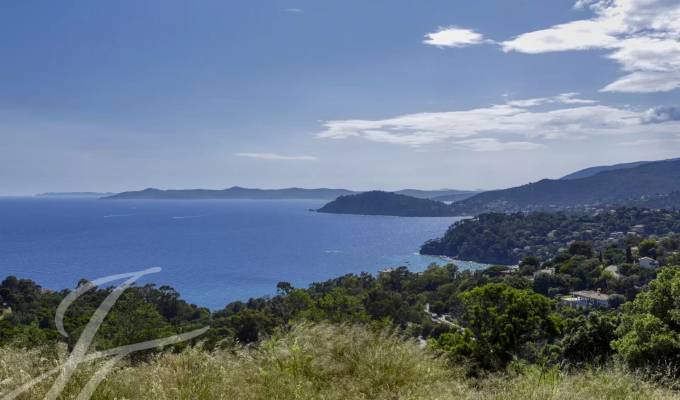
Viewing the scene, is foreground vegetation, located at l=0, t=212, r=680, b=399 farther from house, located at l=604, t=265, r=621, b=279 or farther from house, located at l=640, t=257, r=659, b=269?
house, located at l=640, t=257, r=659, b=269

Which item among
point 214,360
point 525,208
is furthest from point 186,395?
point 525,208

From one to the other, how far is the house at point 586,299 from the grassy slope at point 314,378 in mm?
34835

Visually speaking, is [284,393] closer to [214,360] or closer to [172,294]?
[214,360]

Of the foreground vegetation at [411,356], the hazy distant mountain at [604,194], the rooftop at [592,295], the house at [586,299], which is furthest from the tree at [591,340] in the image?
the hazy distant mountain at [604,194]

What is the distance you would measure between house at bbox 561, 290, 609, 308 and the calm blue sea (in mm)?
35760

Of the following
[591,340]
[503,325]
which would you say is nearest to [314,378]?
[503,325]

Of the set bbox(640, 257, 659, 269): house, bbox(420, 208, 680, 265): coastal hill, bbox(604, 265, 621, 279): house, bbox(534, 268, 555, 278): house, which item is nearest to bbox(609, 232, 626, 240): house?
bbox(420, 208, 680, 265): coastal hill

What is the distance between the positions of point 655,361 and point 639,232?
101 m

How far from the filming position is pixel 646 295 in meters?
9.74

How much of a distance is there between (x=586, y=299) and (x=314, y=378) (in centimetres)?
4047

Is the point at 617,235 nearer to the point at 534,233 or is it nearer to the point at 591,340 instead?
the point at 534,233

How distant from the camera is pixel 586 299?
38.2m

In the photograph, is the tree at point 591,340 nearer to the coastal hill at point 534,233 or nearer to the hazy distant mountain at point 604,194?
the coastal hill at point 534,233

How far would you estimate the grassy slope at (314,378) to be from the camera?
138 inches
